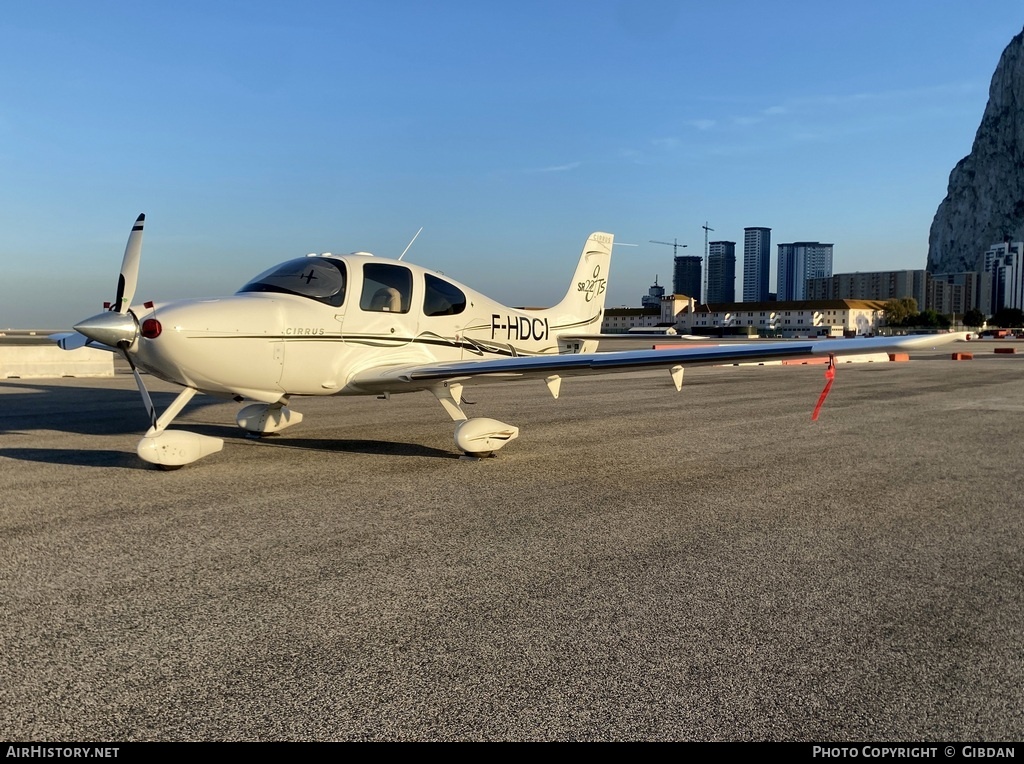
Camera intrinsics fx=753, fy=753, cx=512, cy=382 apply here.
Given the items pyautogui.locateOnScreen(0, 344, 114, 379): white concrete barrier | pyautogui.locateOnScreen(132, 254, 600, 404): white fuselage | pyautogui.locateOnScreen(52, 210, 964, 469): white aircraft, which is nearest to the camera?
pyautogui.locateOnScreen(52, 210, 964, 469): white aircraft

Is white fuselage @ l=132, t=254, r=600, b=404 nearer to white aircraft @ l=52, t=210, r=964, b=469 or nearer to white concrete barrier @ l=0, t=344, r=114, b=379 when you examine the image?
white aircraft @ l=52, t=210, r=964, b=469

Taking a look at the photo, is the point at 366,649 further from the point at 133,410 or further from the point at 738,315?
the point at 738,315

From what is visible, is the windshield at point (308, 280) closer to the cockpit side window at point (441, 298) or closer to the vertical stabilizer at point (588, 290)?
the cockpit side window at point (441, 298)

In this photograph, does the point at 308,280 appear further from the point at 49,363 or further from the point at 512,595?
the point at 49,363

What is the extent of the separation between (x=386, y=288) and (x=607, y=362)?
298 cm

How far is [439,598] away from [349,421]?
833 cm

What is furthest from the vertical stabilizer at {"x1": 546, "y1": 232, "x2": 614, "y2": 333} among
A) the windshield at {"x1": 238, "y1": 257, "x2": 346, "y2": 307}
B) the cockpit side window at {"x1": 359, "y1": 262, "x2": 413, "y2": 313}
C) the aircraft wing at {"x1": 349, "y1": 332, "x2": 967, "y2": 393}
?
the windshield at {"x1": 238, "y1": 257, "x2": 346, "y2": 307}

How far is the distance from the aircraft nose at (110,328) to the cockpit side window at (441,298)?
350 cm

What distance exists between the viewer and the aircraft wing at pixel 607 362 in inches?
284

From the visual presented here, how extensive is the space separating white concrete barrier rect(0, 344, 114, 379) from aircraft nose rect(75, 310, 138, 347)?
17.5 metres

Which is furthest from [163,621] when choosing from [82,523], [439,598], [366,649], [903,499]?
[903,499]

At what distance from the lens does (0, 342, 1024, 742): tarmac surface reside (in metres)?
2.79

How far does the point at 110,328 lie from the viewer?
7.12m

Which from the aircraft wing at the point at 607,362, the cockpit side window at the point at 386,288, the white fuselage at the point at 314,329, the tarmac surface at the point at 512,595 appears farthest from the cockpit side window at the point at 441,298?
the tarmac surface at the point at 512,595
